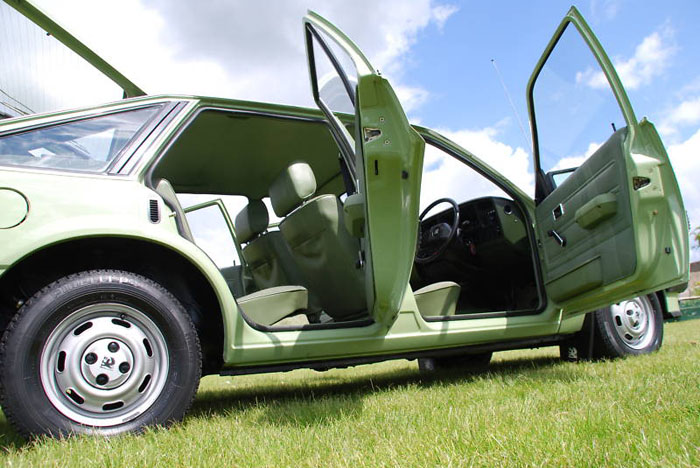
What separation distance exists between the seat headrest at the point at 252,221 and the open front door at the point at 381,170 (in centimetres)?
123

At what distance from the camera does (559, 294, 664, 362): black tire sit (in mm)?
3436

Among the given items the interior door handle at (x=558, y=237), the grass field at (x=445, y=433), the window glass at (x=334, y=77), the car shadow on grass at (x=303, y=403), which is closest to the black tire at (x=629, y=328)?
the car shadow on grass at (x=303, y=403)

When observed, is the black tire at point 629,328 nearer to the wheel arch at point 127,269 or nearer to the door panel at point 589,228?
the door panel at point 589,228

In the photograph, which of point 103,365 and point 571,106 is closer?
point 103,365

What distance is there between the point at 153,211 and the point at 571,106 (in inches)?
103

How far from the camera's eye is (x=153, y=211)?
84.5 inches

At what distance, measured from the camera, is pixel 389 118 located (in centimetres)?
224

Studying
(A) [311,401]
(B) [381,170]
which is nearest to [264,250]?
(A) [311,401]

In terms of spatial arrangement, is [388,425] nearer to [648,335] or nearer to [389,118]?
[389,118]

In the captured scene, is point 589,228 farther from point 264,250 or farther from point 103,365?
point 103,365

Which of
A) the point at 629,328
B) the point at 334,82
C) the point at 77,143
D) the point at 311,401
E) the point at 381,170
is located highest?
the point at 334,82

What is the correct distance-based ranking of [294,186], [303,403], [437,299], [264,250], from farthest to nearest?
→ [264,250], [437,299], [294,186], [303,403]

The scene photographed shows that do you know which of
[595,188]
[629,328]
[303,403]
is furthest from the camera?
[629,328]

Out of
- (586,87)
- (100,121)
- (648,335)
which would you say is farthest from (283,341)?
(648,335)
